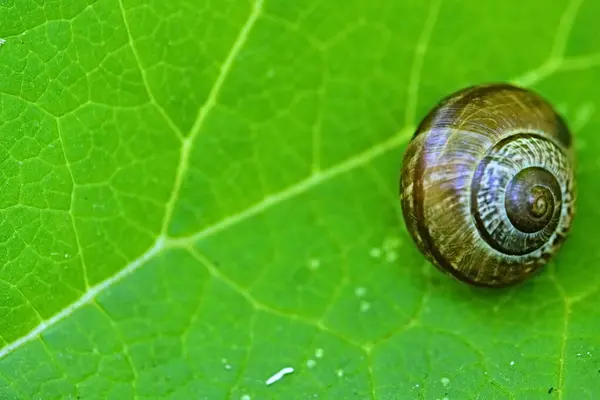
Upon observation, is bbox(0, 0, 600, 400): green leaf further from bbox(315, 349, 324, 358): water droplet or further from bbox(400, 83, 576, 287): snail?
bbox(400, 83, 576, 287): snail

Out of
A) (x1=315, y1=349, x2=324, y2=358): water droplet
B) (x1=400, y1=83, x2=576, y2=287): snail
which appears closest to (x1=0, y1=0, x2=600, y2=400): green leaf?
(x1=315, y1=349, x2=324, y2=358): water droplet

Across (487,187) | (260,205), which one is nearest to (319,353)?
(260,205)

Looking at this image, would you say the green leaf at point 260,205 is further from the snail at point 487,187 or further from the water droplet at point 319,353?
the snail at point 487,187

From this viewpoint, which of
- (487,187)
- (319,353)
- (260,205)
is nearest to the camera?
(487,187)

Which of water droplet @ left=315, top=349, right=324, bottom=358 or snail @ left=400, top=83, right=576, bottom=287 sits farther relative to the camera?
water droplet @ left=315, top=349, right=324, bottom=358

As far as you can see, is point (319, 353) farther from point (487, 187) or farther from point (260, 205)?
point (487, 187)

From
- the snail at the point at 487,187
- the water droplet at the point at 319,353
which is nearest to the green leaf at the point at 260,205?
the water droplet at the point at 319,353

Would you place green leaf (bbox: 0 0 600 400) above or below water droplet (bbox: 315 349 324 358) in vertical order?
above
